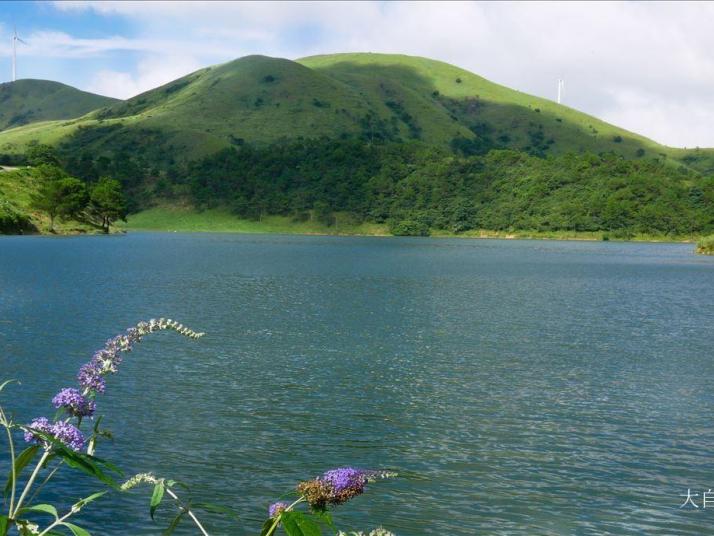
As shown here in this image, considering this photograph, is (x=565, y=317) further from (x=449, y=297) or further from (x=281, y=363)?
(x=281, y=363)

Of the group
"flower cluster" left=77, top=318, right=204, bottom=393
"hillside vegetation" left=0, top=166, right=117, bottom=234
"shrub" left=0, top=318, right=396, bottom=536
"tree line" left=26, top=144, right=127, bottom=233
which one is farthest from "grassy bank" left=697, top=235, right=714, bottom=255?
"shrub" left=0, top=318, right=396, bottom=536

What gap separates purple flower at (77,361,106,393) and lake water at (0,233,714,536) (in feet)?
36.3

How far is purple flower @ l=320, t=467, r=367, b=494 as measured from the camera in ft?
21.9

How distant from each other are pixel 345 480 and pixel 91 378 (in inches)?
112

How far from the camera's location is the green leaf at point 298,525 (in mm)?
5441

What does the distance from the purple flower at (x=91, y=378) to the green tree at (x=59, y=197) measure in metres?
183

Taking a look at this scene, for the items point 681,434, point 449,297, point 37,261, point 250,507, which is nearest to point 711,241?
point 449,297

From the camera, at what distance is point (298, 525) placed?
5508 mm

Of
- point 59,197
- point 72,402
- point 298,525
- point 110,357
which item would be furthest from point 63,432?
point 59,197

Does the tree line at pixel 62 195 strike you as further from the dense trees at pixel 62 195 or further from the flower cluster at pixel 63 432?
the flower cluster at pixel 63 432

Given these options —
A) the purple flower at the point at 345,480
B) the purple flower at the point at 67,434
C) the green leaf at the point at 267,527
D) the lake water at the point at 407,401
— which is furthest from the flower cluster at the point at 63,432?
the lake water at the point at 407,401

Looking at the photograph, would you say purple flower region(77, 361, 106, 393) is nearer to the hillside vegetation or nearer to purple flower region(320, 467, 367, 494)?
purple flower region(320, 467, 367, 494)

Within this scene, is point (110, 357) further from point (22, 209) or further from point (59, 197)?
point (22, 209)

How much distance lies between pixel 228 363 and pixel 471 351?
45.9 feet
